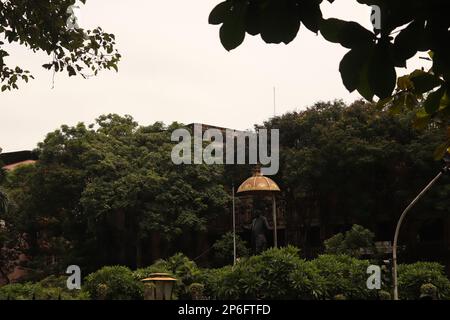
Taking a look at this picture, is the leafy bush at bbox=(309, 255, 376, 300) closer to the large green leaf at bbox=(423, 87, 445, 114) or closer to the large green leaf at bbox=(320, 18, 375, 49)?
the large green leaf at bbox=(423, 87, 445, 114)

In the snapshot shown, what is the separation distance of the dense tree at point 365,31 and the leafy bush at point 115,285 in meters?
14.7

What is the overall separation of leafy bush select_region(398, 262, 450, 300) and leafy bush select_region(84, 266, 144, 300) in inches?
242

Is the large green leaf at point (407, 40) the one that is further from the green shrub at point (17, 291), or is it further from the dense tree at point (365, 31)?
the green shrub at point (17, 291)

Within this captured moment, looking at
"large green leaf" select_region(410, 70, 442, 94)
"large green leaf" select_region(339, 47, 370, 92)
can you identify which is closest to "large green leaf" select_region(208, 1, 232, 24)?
"large green leaf" select_region(339, 47, 370, 92)

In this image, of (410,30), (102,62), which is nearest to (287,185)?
(102,62)

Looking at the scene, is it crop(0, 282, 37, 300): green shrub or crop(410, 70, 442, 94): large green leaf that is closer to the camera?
crop(410, 70, 442, 94): large green leaf

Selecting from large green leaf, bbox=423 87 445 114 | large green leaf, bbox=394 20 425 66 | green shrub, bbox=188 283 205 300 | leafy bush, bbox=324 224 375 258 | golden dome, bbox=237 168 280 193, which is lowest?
green shrub, bbox=188 283 205 300

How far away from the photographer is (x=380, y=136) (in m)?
27.7

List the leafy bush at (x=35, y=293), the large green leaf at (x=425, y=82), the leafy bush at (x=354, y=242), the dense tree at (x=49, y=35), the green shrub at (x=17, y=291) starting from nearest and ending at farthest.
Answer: the large green leaf at (x=425, y=82), the dense tree at (x=49, y=35), the leafy bush at (x=35, y=293), the green shrub at (x=17, y=291), the leafy bush at (x=354, y=242)

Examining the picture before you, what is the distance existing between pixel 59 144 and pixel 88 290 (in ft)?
55.5

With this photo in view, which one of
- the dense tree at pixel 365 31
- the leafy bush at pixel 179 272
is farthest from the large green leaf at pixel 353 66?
the leafy bush at pixel 179 272

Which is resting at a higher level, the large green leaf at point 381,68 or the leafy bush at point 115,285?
the large green leaf at point 381,68

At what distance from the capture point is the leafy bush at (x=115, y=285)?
16.3 m

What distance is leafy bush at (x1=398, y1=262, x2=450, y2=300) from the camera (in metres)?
15.1
